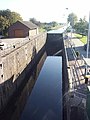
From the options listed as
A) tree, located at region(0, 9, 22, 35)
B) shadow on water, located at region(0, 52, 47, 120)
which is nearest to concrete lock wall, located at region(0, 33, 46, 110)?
shadow on water, located at region(0, 52, 47, 120)

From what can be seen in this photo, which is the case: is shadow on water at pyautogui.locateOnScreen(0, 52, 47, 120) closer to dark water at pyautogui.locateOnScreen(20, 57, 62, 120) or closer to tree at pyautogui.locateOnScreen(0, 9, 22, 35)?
dark water at pyautogui.locateOnScreen(20, 57, 62, 120)

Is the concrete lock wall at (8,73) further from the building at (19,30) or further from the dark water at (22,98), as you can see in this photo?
the building at (19,30)

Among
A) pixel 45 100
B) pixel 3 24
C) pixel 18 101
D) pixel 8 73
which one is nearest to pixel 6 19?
pixel 3 24

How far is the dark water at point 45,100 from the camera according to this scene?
21197 mm

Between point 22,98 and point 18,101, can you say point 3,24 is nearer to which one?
point 22,98

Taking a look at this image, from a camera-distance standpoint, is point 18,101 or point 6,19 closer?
point 18,101

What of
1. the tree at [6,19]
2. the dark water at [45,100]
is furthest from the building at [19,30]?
the dark water at [45,100]

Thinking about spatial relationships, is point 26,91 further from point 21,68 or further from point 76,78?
point 76,78

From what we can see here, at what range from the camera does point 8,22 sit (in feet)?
242

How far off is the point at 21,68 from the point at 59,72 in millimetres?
8092

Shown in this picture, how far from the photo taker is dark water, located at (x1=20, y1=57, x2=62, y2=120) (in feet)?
69.5

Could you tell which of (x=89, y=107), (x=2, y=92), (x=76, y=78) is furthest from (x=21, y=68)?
(x=89, y=107)

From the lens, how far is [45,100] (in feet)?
81.5

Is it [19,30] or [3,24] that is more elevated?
[3,24]
